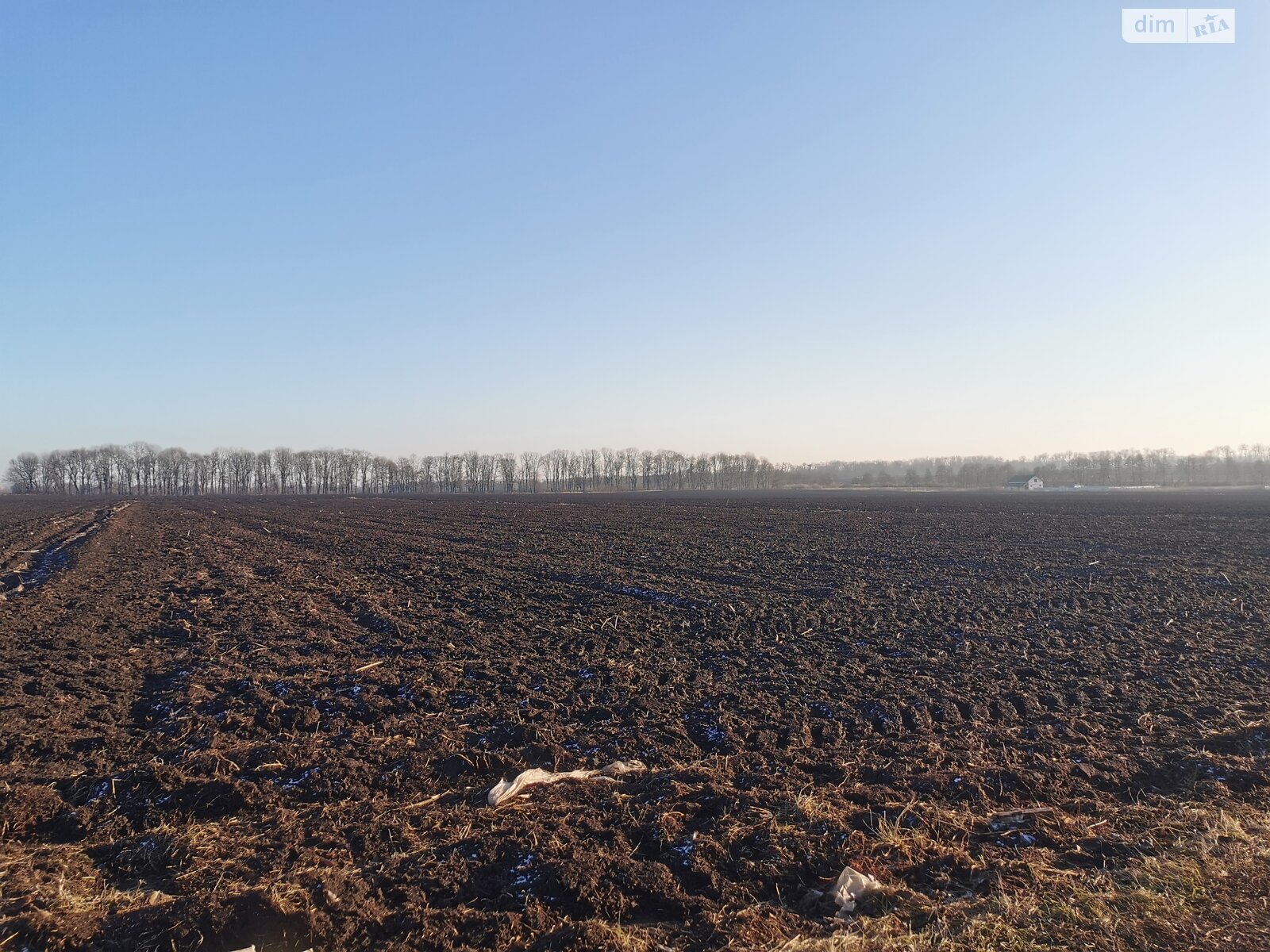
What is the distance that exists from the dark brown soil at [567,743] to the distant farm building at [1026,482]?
120 meters

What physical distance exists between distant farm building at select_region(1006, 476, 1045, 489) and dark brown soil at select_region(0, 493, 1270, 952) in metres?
120

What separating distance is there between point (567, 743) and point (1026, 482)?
143 m

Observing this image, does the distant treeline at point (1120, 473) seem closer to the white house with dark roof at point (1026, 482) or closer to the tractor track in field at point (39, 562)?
the white house with dark roof at point (1026, 482)

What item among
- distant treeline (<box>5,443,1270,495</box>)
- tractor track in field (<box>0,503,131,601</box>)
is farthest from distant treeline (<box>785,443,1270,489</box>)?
tractor track in field (<box>0,503,131,601</box>)

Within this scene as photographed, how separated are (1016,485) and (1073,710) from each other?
A: 138m

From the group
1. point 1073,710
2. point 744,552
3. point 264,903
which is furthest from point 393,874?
point 744,552

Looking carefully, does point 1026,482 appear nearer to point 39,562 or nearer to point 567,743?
point 39,562

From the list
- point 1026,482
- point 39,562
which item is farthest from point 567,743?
point 1026,482

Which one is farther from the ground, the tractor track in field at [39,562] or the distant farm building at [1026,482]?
the tractor track in field at [39,562]

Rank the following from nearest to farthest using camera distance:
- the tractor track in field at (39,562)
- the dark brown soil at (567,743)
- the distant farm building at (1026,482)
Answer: the dark brown soil at (567,743), the tractor track in field at (39,562), the distant farm building at (1026,482)

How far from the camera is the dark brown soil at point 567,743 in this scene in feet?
13.4

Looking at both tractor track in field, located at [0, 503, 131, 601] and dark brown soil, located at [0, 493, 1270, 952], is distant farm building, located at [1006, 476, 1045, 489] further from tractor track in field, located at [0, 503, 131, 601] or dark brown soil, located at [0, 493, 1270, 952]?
tractor track in field, located at [0, 503, 131, 601]

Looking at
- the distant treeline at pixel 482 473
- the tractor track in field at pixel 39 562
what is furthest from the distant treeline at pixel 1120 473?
the tractor track in field at pixel 39 562

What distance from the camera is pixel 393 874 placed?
169 inches
